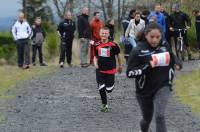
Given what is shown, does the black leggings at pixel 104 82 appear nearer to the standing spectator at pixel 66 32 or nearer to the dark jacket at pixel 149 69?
the dark jacket at pixel 149 69

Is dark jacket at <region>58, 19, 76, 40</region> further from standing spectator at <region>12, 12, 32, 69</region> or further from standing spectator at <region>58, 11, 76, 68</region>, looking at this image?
standing spectator at <region>12, 12, 32, 69</region>

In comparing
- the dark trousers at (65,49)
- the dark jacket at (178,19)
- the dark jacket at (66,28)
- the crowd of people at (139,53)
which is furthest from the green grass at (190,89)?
the dark trousers at (65,49)

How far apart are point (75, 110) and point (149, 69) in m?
4.72

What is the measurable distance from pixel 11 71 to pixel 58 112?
950 centimetres

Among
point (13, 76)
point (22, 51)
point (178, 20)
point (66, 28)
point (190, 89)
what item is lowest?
point (13, 76)

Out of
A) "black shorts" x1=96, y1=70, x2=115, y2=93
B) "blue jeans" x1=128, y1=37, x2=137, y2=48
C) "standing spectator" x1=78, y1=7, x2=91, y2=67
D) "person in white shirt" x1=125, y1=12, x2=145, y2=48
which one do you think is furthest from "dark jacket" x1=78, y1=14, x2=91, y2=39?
"black shorts" x1=96, y1=70, x2=115, y2=93

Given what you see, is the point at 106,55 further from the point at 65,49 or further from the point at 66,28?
the point at 65,49

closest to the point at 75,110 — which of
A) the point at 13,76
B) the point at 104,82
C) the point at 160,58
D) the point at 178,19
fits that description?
the point at 104,82

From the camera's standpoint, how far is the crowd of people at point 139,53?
28.5 ft

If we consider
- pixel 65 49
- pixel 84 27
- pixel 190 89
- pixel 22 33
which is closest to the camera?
pixel 190 89

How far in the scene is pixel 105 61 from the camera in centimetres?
1280

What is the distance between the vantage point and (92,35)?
2266 centimetres

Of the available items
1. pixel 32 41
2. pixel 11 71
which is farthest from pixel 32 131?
pixel 32 41

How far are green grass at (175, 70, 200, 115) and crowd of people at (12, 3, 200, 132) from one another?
5.32 feet
